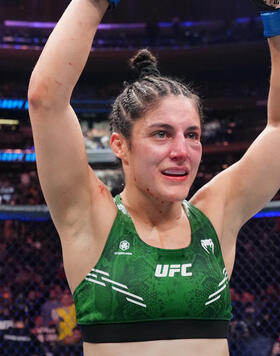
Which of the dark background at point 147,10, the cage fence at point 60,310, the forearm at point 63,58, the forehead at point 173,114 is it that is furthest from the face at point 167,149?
the dark background at point 147,10

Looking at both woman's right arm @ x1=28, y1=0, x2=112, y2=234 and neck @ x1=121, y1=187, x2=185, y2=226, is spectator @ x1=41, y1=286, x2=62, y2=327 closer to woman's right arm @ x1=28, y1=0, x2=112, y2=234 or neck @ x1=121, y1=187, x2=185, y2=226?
neck @ x1=121, y1=187, x2=185, y2=226

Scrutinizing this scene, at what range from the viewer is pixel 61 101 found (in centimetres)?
118

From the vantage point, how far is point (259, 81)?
13.0 metres

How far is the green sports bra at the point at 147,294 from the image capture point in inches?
48.7

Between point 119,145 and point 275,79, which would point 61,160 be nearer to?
point 119,145

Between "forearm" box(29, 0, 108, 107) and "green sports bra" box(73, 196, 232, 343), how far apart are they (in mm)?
371

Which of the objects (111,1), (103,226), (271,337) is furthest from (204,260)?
(271,337)

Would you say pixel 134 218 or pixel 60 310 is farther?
pixel 60 310

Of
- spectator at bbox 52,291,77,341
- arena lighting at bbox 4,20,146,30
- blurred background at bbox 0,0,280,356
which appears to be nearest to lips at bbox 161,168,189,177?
spectator at bbox 52,291,77,341

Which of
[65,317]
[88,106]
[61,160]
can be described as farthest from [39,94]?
[88,106]

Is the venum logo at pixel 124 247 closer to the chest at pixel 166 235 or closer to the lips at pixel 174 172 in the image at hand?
the chest at pixel 166 235

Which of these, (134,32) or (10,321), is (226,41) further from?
(10,321)

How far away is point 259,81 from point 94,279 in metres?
12.4

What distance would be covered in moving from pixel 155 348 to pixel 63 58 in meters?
0.70
